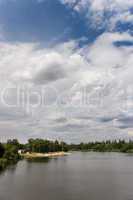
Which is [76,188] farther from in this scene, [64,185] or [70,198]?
[70,198]

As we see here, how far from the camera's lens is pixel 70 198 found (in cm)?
4569

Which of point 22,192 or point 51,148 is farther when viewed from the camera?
point 51,148

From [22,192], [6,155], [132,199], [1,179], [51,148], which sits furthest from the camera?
[51,148]

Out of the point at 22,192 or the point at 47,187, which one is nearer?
the point at 22,192

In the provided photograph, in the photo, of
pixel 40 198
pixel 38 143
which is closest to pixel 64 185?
pixel 40 198

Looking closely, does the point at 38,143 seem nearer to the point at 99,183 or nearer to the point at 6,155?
the point at 6,155

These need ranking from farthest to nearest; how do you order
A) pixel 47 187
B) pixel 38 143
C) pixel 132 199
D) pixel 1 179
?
pixel 38 143 < pixel 1 179 < pixel 47 187 < pixel 132 199

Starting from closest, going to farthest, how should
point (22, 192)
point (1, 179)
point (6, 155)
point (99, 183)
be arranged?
point (22, 192), point (99, 183), point (1, 179), point (6, 155)

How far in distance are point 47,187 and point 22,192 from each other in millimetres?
6770

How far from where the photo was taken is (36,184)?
6050 cm

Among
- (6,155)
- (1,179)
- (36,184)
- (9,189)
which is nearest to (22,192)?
(9,189)

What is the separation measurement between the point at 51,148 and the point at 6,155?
84.5m

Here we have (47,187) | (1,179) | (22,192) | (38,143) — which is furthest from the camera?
(38,143)

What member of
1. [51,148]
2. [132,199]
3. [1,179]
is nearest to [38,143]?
[51,148]
